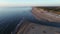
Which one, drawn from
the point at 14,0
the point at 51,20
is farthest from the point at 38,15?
the point at 14,0

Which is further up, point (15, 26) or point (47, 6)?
point (47, 6)

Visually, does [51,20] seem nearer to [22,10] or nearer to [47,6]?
[47,6]

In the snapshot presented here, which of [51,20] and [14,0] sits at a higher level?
[14,0]

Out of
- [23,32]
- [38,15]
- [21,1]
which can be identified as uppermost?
[21,1]

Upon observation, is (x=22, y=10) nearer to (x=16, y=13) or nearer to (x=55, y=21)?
(x=16, y=13)

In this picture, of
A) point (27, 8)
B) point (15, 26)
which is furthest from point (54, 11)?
point (15, 26)

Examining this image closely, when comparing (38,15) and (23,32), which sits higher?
(38,15)

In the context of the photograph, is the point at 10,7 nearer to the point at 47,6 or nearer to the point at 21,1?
the point at 21,1

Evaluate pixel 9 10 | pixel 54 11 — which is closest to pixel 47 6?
pixel 54 11
